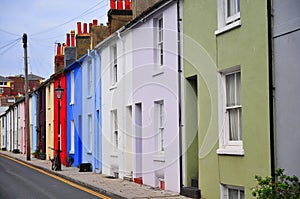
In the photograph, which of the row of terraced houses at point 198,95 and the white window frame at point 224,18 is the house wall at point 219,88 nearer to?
the row of terraced houses at point 198,95

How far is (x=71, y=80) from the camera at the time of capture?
3253 centimetres

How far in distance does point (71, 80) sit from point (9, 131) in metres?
39.3

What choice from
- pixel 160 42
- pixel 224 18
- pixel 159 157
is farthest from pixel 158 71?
pixel 224 18

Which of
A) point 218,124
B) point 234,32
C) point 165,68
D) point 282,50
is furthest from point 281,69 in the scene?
point 165,68

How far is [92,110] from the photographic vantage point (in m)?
27.9

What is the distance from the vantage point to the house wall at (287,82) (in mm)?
10383

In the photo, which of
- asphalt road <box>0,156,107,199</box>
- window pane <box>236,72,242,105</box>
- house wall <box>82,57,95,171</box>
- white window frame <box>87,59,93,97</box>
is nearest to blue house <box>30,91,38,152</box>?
house wall <box>82,57,95,171</box>

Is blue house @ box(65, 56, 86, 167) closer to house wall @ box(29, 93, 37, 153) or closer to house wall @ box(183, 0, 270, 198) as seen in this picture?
house wall @ box(183, 0, 270, 198)

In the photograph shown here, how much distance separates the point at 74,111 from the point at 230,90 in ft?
64.8

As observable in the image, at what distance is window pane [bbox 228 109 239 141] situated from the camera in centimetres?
1313

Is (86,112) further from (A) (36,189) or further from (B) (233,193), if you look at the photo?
(B) (233,193)

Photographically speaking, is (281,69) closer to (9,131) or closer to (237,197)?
(237,197)

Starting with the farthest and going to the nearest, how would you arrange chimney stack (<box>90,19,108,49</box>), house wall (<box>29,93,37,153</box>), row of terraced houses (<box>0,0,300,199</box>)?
house wall (<box>29,93,37,153</box>), chimney stack (<box>90,19,108,49</box>), row of terraced houses (<box>0,0,300,199</box>)

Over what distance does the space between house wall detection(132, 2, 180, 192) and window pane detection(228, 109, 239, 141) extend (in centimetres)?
320
